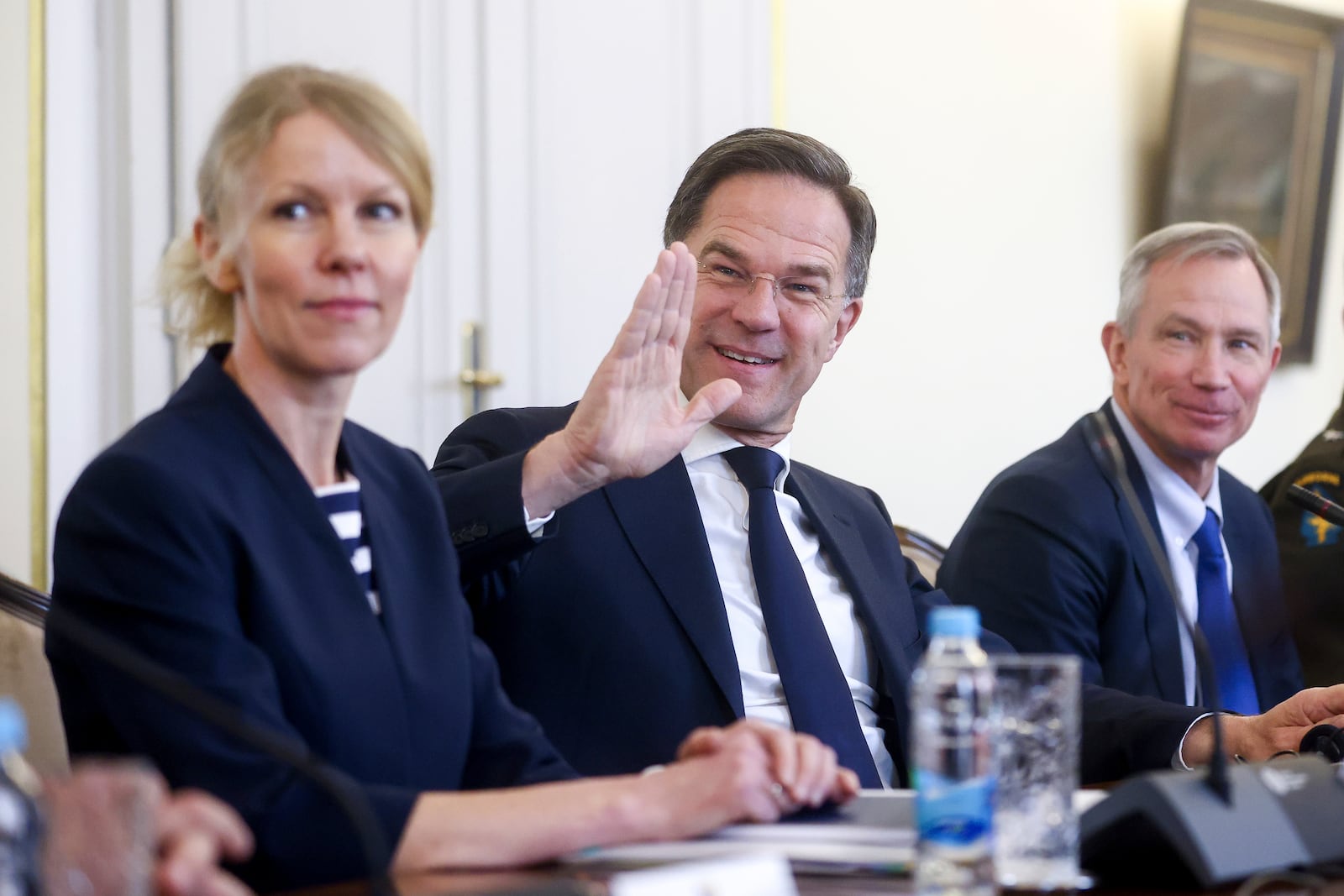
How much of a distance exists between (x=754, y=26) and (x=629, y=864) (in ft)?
9.49

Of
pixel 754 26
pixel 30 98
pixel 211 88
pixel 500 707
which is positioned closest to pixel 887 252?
pixel 754 26

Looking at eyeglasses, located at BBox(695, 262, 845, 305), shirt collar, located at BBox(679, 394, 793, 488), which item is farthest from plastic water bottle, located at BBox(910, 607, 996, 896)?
eyeglasses, located at BBox(695, 262, 845, 305)

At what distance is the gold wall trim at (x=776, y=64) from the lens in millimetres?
3715

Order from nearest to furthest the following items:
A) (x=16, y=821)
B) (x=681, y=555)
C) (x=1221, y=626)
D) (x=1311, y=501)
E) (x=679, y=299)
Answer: (x=16, y=821), (x=1311, y=501), (x=679, y=299), (x=681, y=555), (x=1221, y=626)

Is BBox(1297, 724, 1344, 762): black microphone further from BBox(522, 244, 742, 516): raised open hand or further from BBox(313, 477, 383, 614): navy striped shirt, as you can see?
BBox(313, 477, 383, 614): navy striped shirt

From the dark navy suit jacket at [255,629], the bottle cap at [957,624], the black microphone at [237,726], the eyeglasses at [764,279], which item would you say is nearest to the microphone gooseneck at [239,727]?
the black microphone at [237,726]

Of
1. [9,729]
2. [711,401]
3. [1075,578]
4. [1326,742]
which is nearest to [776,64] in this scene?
[1075,578]

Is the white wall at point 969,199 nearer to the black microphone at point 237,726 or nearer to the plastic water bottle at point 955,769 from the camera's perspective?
the plastic water bottle at point 955,769

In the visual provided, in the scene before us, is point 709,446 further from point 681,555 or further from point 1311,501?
point 1311,501

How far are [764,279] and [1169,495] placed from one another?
958 millimetres

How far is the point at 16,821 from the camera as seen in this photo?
77 centimetres

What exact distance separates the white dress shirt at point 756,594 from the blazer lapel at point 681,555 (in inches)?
1.5

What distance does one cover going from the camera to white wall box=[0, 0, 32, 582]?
8.96ft

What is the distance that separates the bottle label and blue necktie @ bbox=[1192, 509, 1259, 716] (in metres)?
1.68
